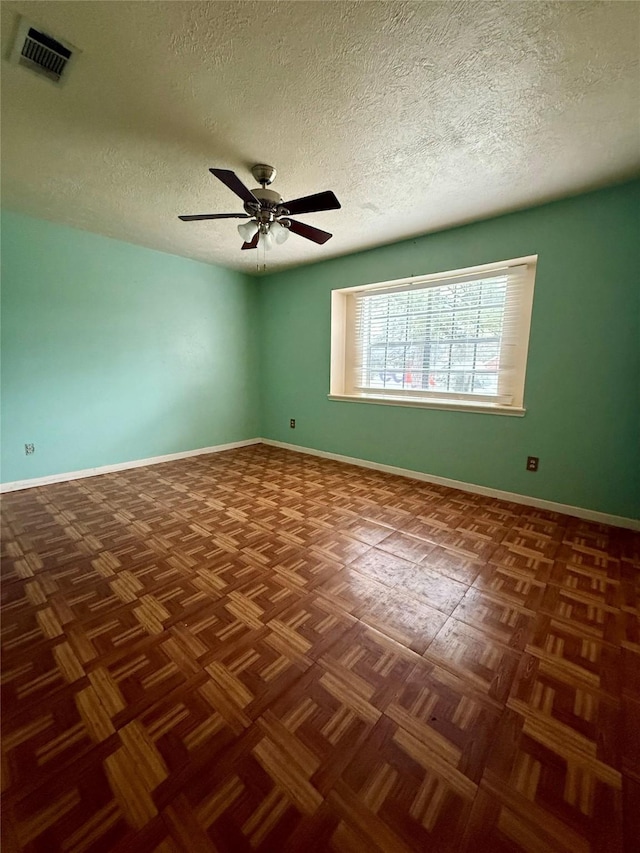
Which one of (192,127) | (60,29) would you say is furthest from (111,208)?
(60,29)

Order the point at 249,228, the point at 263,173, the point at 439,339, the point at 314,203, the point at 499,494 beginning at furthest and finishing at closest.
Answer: the point at 439,339 < the point at 499,494 < the point at 249,228 < the point at 263,173 < the point at 314,203

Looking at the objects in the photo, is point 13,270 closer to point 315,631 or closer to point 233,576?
point 233,576

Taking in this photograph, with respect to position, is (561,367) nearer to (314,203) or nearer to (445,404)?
(445,404)

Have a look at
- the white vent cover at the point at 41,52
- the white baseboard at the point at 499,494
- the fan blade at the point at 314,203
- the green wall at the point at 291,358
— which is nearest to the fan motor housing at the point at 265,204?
the fan blade at the point at 314,203

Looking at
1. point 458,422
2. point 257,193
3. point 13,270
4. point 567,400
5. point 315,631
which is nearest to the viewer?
point 315,631

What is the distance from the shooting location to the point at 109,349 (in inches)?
138

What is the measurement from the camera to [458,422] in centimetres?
315

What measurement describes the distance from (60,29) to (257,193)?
0.99 m

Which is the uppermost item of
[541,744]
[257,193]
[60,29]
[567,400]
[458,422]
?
[60,29]

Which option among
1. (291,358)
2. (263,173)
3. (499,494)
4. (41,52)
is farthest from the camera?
(291,358)

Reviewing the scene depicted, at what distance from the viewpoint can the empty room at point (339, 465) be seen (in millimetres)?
911

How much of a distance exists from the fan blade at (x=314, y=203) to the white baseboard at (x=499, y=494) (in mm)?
2606

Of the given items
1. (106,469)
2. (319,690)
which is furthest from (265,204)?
(106,469)

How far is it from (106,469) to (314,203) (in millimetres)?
3397
